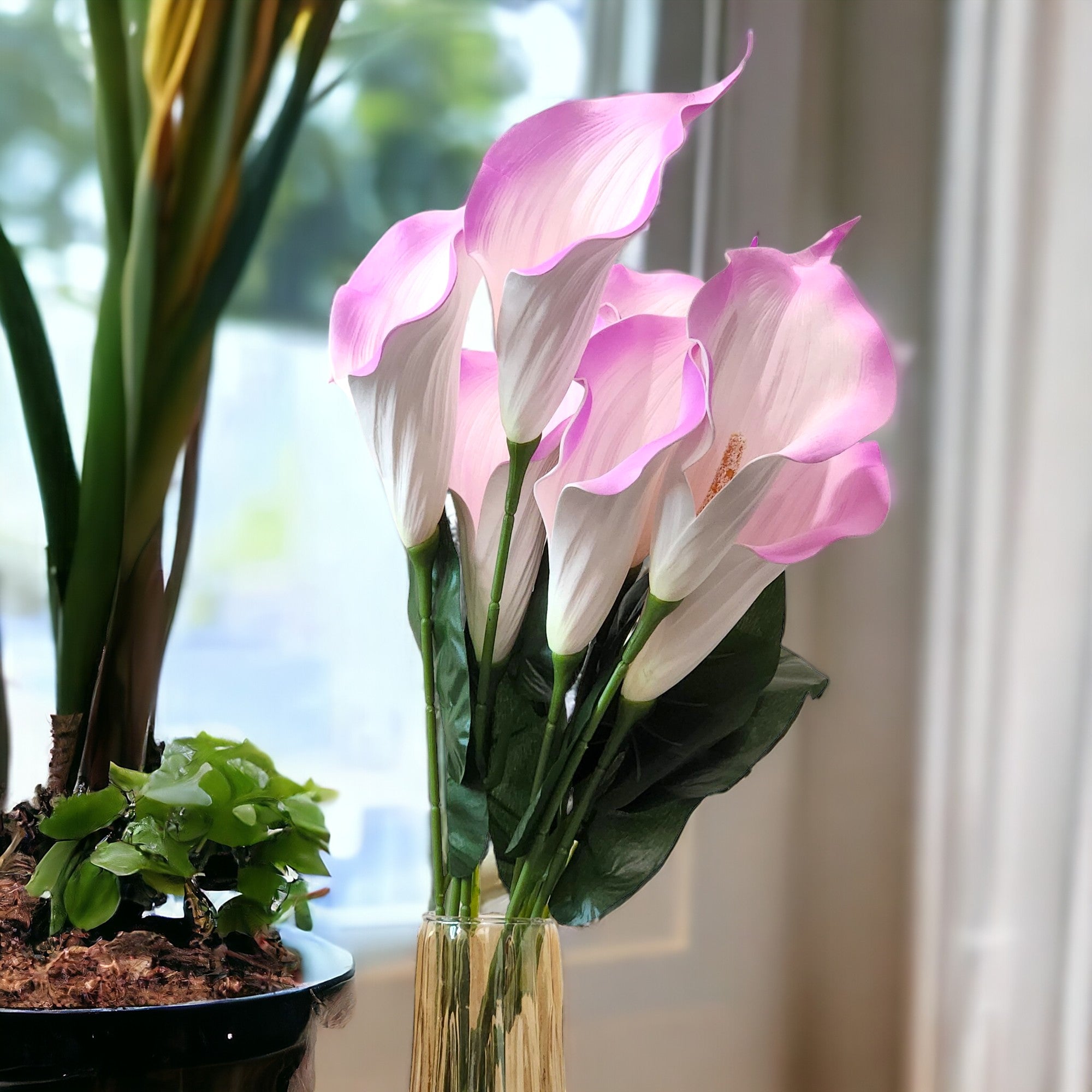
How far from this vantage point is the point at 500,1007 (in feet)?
1.13

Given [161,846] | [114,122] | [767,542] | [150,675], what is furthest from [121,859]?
[114,122]

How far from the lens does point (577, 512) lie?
1.02 feet

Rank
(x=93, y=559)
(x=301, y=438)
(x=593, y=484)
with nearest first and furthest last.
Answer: (x=593, y=484) → (x=93, y=559) → (x=301, y=438)

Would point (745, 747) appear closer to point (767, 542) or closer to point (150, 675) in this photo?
point (767, 542)

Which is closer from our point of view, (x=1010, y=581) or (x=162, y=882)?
(x=162, y=882)

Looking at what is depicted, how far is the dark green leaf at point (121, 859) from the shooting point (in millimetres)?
341

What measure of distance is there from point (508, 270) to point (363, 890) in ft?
A: 1.72

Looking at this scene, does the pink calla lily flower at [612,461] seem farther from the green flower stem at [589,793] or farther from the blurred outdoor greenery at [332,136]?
the blurred outdoor greenery at [332,136]

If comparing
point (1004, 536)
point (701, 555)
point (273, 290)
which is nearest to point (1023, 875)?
point (1004, 536)

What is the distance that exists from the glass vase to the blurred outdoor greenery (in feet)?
1.64

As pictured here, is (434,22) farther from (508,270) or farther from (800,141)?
(508,270)

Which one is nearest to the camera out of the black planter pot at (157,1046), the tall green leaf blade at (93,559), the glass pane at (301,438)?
the black planter pot at (157,1046)

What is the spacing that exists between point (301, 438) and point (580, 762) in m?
0.45

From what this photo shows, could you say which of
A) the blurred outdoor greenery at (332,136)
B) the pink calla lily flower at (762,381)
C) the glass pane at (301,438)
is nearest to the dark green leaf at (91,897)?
the pink calla lily flower at (762,381)
